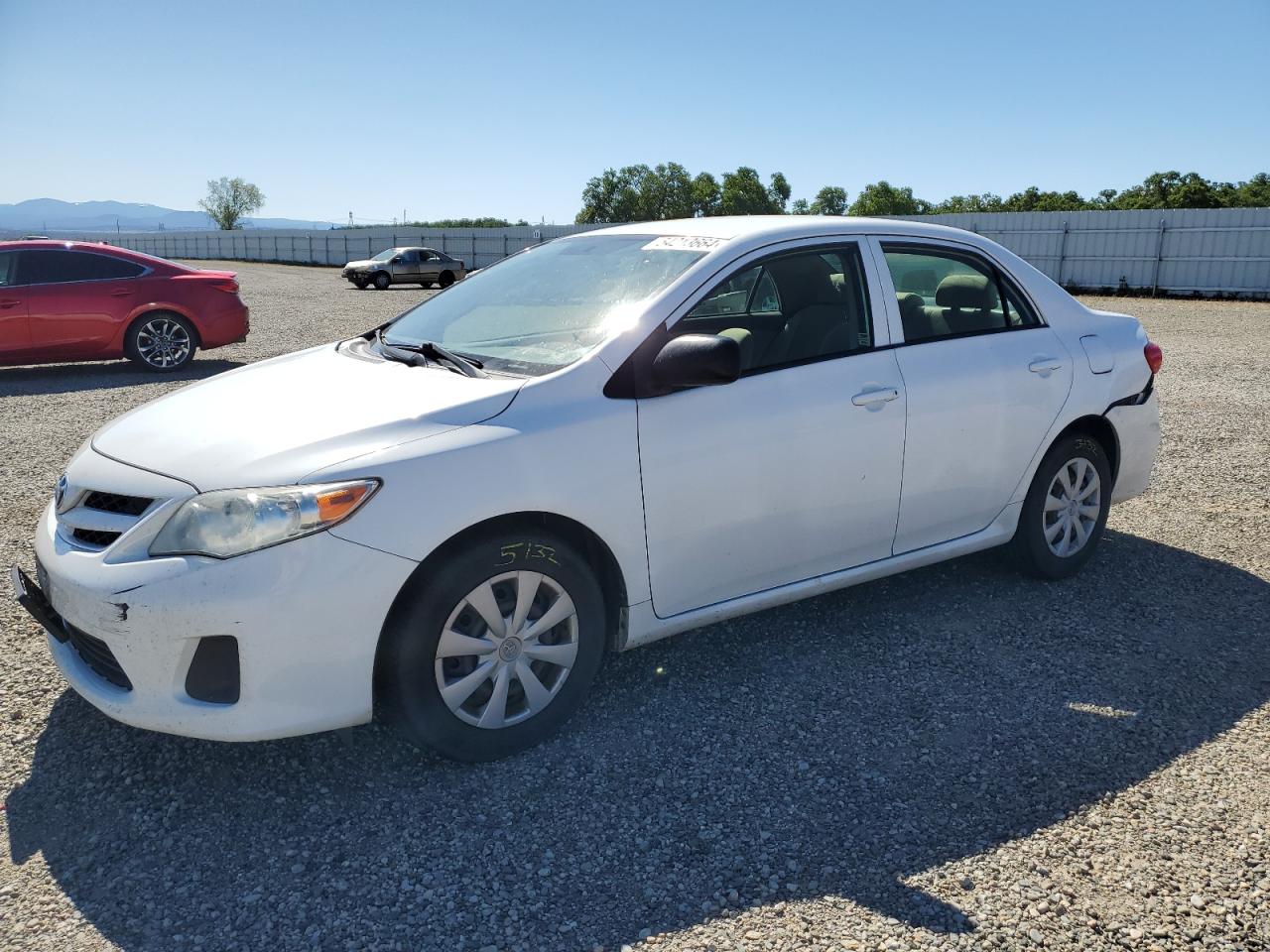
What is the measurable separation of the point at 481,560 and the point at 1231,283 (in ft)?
92.7

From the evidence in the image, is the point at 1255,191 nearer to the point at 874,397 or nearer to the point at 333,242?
the point at 333,242

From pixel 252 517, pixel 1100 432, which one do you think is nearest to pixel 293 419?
pixel 252 517

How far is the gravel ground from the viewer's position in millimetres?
2559

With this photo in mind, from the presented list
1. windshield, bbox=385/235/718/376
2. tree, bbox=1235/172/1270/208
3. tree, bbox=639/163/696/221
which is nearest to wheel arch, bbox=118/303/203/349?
windshield, bbox=385/235/718/376

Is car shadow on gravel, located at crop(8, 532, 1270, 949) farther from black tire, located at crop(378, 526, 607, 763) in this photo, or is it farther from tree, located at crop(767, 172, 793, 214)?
tree, located at crop(767, 172, 793, 214)

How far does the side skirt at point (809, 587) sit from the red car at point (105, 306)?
9.18 metres

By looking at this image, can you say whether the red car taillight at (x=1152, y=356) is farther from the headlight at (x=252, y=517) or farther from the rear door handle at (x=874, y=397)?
the headlight at (x=252, y=517)

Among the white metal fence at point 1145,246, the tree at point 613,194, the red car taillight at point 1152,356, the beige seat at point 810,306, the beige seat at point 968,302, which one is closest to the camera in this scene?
the beige seat at point 810,306

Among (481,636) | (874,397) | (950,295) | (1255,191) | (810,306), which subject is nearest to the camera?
(481,636)

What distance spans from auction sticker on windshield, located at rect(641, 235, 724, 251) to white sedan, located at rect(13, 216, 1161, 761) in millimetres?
17

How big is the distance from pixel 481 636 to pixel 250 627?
688 millimetres

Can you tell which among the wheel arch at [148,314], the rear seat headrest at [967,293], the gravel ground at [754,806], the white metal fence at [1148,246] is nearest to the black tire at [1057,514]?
the gravel ground at [754,806]

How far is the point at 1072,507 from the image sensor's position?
187 inches

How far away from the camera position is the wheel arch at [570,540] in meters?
2.95
